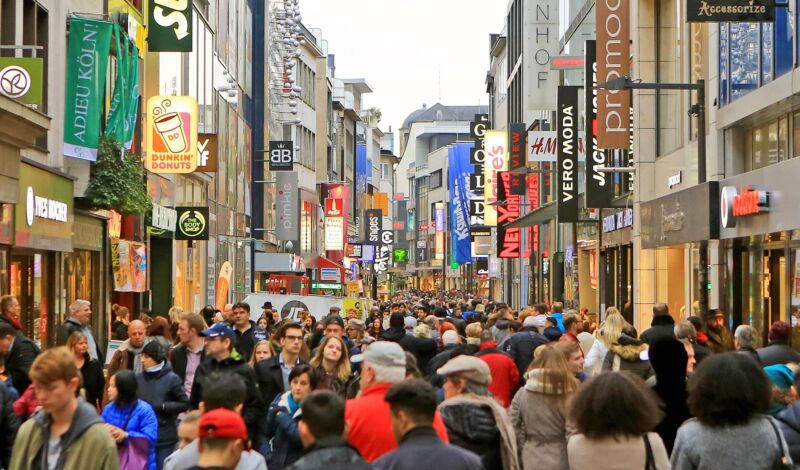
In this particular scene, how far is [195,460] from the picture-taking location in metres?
7.47

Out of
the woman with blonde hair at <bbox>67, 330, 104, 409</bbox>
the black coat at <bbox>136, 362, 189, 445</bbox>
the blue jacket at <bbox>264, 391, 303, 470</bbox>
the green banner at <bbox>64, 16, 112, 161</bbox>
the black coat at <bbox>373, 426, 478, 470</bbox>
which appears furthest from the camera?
the green banner at <bbox>64, 16, 112, 161</bbox>

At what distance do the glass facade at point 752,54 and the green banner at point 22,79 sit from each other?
444 inches

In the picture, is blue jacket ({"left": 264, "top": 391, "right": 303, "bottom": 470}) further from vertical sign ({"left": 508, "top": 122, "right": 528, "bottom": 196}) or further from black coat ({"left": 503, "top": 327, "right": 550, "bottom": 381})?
vertical sign ({"left": 508, "top": 122, "right": 528, "bottom": 196})

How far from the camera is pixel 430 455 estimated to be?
261 inches

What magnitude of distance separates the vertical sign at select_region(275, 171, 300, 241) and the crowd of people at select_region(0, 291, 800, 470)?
178ft

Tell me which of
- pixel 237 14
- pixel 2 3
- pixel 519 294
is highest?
pixel 237 14

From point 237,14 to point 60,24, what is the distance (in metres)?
32.9

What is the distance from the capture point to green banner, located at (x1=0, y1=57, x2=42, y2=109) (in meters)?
20.1

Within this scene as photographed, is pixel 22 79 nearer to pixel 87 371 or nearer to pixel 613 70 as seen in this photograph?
pixel 87 371

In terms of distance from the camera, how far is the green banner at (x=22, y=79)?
2006cm

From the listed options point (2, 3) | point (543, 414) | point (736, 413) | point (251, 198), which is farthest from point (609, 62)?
point (251, 198)

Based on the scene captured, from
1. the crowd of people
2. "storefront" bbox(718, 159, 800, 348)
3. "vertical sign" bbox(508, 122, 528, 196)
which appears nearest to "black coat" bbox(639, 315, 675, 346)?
the crowd of people

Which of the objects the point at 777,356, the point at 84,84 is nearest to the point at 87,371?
the point at 777,356

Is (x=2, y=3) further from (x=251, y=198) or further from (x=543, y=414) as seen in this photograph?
(x=251, y=198)
